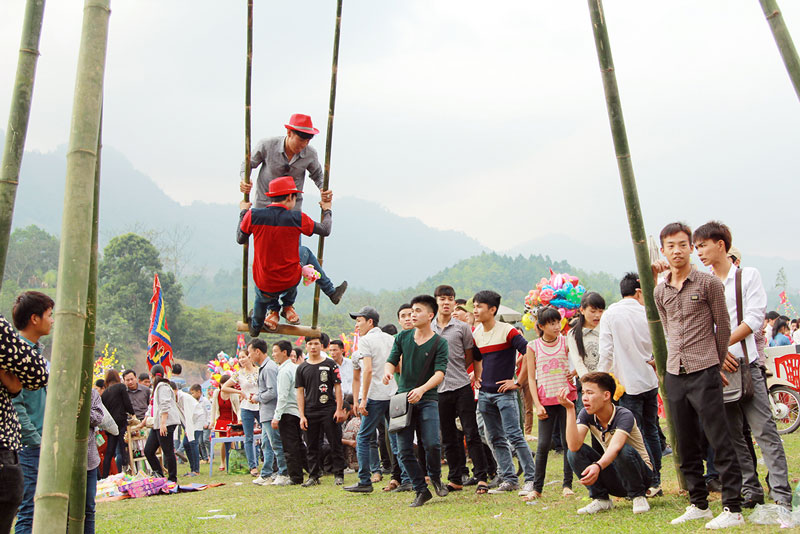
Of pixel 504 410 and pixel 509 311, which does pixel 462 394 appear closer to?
pixel 504 410

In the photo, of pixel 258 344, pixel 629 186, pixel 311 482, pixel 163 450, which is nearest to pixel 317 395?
pixel 311 482

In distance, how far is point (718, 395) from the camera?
462 cm

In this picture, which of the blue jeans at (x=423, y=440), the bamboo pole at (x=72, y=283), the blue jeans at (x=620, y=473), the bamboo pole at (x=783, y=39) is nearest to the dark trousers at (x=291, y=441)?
the blue jeans at (x=423, y=440)

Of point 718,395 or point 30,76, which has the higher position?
point 30,76

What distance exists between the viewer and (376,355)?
861 centimetres

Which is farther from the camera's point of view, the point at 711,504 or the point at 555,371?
the point at 555,371

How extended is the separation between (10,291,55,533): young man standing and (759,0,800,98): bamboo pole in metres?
4.35

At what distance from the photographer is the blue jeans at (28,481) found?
4.53 meters

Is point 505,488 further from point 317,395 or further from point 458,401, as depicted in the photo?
point 317,395

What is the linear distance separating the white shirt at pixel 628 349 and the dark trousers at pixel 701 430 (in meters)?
1.30

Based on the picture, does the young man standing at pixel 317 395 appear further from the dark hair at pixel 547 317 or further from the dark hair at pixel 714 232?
the dark hair at pixel 714 232

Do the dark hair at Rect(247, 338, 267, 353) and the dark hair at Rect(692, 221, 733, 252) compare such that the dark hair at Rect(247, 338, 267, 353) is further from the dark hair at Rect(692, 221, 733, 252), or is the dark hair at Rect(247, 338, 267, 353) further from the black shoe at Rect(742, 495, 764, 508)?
the black shoe at Rect(742, 495, 764, 508)

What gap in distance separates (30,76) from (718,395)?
14.0 ft

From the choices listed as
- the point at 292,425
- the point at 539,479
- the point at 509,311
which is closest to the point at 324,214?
the point at 539,479
